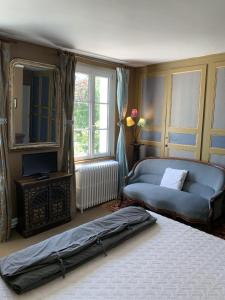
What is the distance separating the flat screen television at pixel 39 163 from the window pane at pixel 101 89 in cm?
138

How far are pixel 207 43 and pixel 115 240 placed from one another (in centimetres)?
269

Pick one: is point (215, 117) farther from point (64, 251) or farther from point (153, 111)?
point (64, 251)

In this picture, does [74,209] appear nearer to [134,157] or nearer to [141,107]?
[134,157]

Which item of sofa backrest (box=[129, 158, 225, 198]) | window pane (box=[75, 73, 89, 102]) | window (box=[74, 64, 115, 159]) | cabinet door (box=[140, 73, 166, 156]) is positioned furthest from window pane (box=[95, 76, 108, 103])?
sofa backrest (box=[129, 158, 225, 198])

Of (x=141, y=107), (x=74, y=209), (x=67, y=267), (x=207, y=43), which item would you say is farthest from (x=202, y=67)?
(x=67, y=267)

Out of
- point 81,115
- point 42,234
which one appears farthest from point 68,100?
point 42,234

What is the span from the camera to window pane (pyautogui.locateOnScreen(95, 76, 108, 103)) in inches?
165

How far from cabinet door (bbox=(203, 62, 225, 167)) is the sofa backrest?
0.26 metres

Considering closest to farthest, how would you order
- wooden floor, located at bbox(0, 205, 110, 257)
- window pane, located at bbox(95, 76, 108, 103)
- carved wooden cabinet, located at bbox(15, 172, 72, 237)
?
1. wooden floor, located at bbox(0, 205, 110, 257)
2. carved wooden cabinet, located at bbox(15, 172, 72, 237)
3. window pane, located at bbox(95, 76, 108, 103)

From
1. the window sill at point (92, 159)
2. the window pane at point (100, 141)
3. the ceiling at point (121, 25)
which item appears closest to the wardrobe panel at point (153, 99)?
the ceiling at point (121, 25)

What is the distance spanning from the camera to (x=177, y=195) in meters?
3.38

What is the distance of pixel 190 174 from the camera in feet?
12.4

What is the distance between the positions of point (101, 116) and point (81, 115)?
0.47m

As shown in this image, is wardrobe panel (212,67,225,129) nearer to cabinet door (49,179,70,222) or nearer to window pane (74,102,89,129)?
window pane (74,102,89,129)
